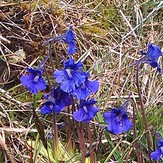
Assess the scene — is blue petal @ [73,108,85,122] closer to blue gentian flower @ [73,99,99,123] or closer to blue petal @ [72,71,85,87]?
blue gentian flower @ [73,99,99,123]

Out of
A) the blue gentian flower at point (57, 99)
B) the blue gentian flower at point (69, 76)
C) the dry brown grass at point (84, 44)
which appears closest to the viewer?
the blue gentian flower at point (69, 76)

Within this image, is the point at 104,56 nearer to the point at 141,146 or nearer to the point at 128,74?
the point at 128,74

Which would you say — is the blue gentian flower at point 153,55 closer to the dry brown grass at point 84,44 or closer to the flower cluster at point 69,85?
the flower cluster at point 69,85

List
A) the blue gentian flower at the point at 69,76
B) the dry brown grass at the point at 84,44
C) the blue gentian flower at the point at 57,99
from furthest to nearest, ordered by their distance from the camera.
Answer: the dry brown grass at the point at 84,44 < the blue gentian flower at the point at 57,99 < the blue gentian flower at the point at 69,76

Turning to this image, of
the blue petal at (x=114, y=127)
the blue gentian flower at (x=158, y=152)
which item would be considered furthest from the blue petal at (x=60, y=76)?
the blue gentian flower at (x=158, y=152)

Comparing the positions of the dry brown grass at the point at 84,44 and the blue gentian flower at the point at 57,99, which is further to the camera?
the dry brown grass at the point at 84,44

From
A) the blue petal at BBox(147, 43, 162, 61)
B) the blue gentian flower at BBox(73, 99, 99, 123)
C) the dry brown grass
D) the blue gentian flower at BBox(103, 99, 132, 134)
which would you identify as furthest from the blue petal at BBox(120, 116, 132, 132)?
the dry brown grass

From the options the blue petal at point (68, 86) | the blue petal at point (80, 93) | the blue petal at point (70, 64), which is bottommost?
the blue petal at point (80, 93)

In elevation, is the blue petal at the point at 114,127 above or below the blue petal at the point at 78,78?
below
